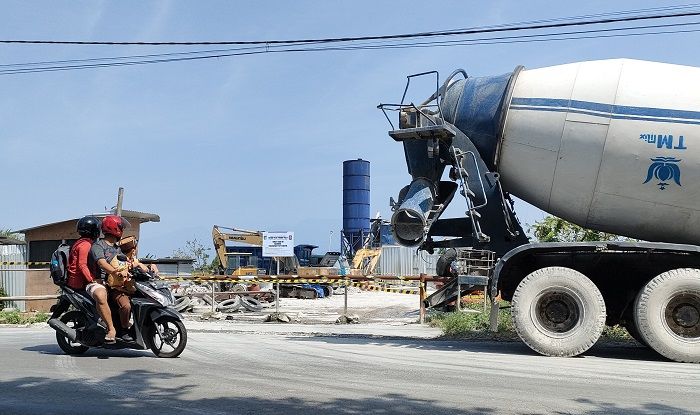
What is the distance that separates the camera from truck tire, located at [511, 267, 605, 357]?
866cm

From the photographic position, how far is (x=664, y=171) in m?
8.84

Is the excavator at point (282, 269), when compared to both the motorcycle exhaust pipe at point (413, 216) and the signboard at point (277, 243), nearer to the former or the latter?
the signboard at point (277, 243)

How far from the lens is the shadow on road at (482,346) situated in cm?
925

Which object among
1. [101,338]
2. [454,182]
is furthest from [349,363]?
[454,182]

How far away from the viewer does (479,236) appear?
9938 millimetres

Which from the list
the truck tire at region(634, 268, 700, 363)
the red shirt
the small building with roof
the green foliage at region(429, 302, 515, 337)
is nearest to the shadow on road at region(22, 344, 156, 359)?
the red shirt

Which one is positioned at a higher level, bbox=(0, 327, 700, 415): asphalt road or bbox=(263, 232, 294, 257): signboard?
bbox=(263, 232, 294, 257): signboard

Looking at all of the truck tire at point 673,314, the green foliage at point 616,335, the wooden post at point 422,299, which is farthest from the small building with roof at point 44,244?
the truck tire at point 673,314

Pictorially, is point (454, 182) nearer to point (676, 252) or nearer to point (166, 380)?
point (676, 252)

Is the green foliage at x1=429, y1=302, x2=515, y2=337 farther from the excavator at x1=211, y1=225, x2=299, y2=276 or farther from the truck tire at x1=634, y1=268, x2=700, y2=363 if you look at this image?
the excavator at x1=211, y1=225, x2=299, y2=276

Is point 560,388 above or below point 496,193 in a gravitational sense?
below

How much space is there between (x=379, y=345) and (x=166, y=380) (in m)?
4.15

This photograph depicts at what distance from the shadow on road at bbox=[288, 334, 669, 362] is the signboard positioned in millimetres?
19715

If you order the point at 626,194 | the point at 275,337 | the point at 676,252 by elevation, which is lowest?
the point at 275,337
